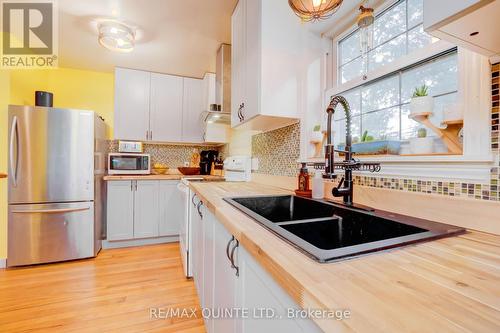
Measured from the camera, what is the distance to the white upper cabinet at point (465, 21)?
473mm

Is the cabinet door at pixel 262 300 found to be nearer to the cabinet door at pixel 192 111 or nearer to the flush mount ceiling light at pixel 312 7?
the flush mount ceiling light at pixel 312 7

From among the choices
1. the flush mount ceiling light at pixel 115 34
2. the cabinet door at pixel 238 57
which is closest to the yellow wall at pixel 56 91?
the flush mount ceiling light at pixel 115 34

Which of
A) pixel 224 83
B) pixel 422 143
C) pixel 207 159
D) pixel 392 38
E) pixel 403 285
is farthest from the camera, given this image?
pixel 207 159

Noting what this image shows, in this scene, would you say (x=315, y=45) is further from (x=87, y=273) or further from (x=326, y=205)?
(x=87, y=273)

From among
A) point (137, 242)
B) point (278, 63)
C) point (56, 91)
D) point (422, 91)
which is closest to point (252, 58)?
point (278, 63)

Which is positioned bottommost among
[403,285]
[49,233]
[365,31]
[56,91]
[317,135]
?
[49,233]

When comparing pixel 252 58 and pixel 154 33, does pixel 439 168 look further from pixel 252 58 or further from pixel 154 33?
pixel 154 33

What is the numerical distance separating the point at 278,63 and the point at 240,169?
3.60 feet

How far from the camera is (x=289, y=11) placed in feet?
5.22

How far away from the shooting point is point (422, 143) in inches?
37.6

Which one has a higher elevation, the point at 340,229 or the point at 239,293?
the point at 340,229

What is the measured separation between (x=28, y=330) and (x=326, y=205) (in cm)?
198

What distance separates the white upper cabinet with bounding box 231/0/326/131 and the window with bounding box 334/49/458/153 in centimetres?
30

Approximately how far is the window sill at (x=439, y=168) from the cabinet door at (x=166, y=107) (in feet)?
9.69
